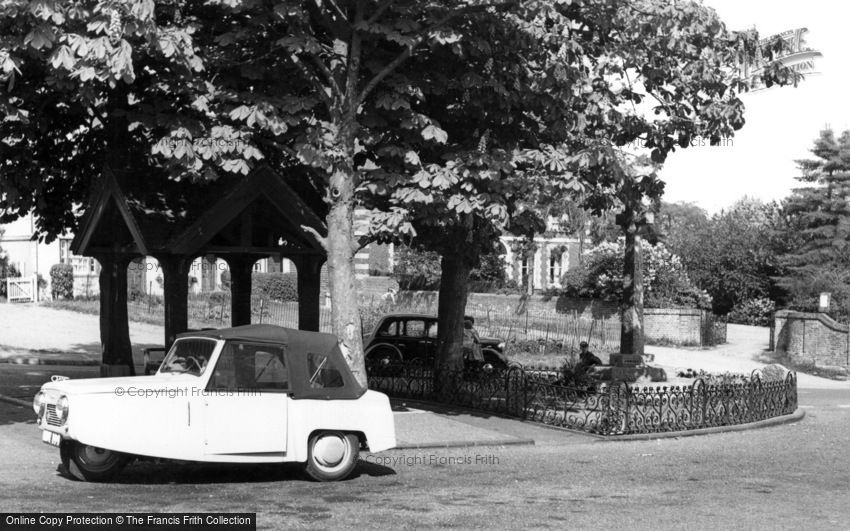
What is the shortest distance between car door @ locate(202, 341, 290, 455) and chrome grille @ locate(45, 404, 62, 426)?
1.63m

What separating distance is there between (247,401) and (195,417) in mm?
671

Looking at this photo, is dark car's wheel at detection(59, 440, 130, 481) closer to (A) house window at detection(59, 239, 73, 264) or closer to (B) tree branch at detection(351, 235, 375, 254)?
(B) tree branch at detection(351, 235, 375, 254)

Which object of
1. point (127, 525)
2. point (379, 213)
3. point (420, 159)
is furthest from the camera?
point (420, 159)

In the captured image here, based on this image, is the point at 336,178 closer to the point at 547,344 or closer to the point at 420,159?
the point at 420,159

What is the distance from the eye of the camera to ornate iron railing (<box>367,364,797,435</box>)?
1933 centimetres

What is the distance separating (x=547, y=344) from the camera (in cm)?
3809

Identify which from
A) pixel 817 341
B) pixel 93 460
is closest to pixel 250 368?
pixel 93 460

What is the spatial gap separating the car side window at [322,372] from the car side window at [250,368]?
1.22 feet

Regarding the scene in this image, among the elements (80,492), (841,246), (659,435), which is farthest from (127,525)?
(841,246)

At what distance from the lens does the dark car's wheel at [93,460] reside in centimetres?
1208

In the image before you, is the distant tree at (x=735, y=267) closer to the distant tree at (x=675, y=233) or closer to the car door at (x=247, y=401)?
the distant tree at (x=675, y=233)

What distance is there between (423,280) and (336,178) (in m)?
32.5

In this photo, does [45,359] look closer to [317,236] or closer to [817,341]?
[317,236]

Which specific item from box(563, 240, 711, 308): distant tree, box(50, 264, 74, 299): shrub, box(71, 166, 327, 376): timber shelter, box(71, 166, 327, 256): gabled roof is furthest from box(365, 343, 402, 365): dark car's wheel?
box(50, 264, 74, 299): shrub
